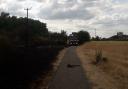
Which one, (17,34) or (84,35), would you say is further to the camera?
(84,35)

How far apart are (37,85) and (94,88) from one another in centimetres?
280

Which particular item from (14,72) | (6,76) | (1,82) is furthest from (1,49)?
(1,82)

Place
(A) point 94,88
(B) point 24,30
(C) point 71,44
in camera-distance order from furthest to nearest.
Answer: (C) point 71,44 < (B) point 24,30 < (A) point 94,88

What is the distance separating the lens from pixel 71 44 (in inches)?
5084

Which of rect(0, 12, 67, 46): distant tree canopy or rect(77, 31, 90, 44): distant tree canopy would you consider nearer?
rect(0, 12, 67, 46): distant tree canopy

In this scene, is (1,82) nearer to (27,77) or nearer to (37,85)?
(37,85)

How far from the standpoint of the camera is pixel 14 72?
1952cm

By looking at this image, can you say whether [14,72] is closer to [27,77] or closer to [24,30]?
[27,77]

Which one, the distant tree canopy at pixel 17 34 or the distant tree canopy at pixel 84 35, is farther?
the distant tree canopy at pixel 84 35

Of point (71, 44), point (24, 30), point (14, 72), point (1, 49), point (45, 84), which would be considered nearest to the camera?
point (45, 84)

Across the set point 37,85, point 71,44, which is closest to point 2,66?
point 37,85

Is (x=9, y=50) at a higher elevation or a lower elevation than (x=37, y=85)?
higher

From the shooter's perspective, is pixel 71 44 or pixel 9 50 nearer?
pixel 9 50

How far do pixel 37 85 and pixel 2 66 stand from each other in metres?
2.42
